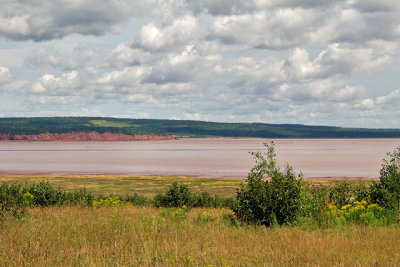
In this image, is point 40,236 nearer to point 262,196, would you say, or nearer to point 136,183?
point 262,196

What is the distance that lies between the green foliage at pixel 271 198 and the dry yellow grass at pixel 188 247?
2001 millimetres

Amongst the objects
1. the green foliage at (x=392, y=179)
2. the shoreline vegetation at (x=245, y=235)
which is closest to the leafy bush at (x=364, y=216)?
the shoreline vegetation at (x=245, y=235)

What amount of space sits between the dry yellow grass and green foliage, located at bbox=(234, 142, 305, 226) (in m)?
2.00

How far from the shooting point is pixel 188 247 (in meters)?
8.62

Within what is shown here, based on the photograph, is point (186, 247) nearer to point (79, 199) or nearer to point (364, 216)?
point (364, 216)

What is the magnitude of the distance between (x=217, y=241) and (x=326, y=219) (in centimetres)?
593

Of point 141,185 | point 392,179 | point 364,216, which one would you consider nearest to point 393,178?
point 392,179

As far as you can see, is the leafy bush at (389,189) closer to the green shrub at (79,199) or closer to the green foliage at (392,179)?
the green foliage at (392,179)

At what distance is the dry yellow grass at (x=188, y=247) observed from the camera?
7.40 meters

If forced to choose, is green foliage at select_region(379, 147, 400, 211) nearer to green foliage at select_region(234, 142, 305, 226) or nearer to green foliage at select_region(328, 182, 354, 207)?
green foliage at select_region(328, 182, 354, 207)

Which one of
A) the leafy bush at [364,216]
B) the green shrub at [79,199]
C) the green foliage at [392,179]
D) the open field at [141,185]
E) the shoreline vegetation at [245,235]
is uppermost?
the green foliage at [392,179]

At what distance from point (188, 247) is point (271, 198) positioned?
5.94m

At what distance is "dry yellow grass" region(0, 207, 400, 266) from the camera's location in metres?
7.40

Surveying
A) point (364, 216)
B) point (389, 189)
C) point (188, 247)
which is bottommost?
point (364, 216)
